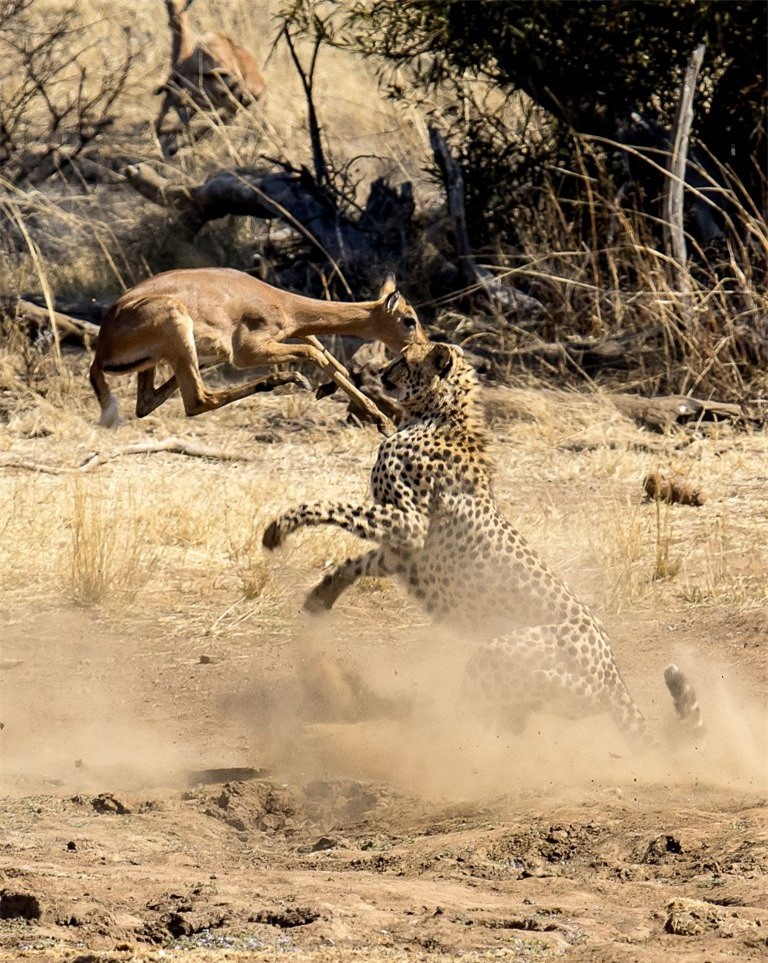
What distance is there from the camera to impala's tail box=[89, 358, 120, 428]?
348 inches

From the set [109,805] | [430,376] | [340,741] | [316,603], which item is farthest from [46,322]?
[109,805]

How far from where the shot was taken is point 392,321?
33.4 feet

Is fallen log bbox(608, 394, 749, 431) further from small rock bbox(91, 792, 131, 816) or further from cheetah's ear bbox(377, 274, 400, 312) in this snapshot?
small rock bbox(91, 792, 131, 816)

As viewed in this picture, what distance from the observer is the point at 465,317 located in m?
12.6

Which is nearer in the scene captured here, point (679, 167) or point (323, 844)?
point (323, 844)

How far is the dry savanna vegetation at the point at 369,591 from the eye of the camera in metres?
3.96

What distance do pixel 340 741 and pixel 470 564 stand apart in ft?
2.82

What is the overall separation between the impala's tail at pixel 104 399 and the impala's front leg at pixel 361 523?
3311 mm

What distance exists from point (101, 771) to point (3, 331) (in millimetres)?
7371

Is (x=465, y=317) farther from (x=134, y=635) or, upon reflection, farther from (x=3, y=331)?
(x=134, y=635)

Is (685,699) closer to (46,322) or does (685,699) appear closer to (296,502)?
(296,502)

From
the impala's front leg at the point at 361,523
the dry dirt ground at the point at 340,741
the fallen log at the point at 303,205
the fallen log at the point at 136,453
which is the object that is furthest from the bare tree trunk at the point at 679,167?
the impala's front leg at the point at 361,523

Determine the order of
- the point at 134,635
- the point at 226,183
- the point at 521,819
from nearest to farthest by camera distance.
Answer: the point at 521,819 → the point at 134,635 → the point at 226,183

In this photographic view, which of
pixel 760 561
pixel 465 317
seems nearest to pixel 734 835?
pixel 760 561
